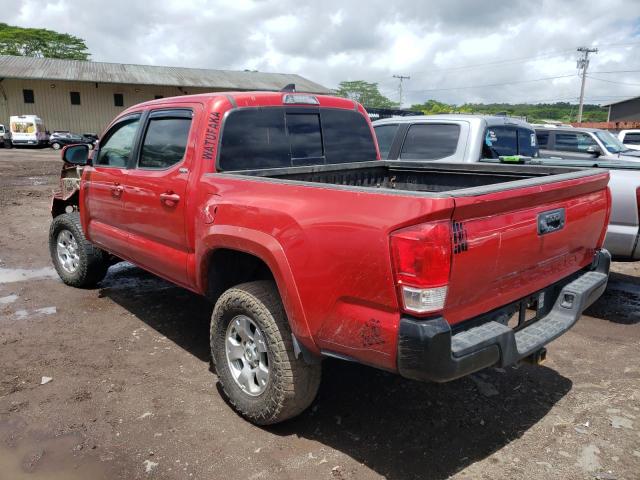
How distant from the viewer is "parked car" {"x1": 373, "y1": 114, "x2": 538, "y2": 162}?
618cm

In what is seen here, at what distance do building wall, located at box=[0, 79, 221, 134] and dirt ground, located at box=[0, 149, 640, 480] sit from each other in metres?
36.5

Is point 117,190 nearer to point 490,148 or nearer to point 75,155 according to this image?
point 75,155

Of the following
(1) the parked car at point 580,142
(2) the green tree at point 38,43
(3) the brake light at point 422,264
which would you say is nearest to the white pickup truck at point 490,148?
(3) the brake light at point 422,264

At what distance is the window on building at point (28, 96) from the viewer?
120ft

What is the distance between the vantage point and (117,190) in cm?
448

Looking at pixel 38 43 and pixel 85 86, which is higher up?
pixel 38 43

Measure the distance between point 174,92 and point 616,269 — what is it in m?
37.9

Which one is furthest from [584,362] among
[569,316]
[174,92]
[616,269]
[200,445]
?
[174,92]

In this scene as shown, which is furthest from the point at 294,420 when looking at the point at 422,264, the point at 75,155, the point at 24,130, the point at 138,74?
the point at 138,74

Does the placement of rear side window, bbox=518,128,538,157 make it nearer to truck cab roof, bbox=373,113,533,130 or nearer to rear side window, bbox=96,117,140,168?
truck cab roof, bbox=373,113,533,130

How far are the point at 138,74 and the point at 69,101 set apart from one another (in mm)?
5181

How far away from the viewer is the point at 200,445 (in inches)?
119

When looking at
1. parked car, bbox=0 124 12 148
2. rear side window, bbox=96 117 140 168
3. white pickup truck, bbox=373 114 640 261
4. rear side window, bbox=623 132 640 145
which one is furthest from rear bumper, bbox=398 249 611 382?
parked car, bbox=0 124 12 148

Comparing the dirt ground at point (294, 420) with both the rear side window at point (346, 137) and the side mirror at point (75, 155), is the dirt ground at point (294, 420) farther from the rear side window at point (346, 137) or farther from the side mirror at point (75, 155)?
the rear side window at point (346, 137)
